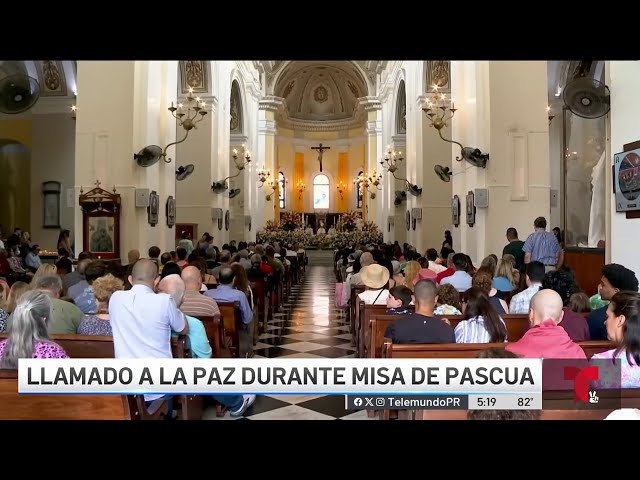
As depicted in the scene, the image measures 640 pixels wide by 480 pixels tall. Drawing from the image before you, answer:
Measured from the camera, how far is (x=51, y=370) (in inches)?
105

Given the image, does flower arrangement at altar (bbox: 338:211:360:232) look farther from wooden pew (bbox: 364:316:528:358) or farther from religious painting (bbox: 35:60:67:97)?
wooden pew (bbox: 364:316:528:358)

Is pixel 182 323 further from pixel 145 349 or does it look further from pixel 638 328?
pixel 638 328

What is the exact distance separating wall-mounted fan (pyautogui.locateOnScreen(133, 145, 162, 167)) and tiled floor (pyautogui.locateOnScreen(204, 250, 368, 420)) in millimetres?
3140

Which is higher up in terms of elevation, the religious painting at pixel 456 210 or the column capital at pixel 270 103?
the column capital at pixel 270 103

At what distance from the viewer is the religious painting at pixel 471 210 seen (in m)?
9.32

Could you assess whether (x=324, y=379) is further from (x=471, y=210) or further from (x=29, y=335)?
(x=471, y=210)

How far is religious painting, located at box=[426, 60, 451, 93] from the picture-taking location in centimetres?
1354

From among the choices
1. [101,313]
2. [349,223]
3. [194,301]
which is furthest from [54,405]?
[349,223]

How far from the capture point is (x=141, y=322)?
10.8ft

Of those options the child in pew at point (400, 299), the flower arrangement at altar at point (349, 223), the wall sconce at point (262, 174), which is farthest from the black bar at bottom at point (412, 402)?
the flower arrangement at altar at point (349, 223)

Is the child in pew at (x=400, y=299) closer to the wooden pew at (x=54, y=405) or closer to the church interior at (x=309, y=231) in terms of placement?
the church interior at (x=309, y=231)

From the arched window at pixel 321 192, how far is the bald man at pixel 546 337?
2756 cm

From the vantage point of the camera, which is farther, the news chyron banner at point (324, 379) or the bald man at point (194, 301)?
the bald man at point (194, 301)
